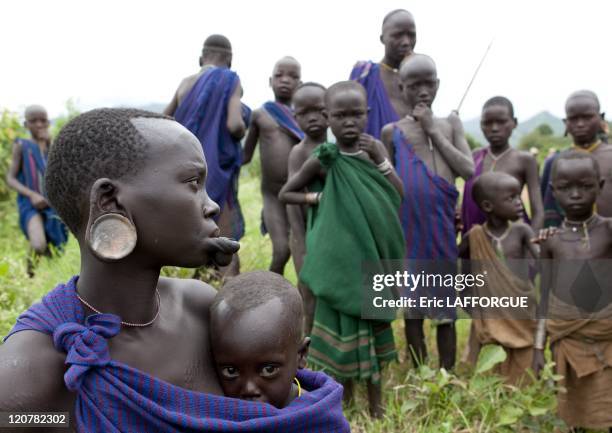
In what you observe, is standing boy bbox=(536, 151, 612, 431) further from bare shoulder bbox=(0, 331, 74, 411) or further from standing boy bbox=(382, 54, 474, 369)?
bare shoulder bbox=(0, 331, 74, 411)

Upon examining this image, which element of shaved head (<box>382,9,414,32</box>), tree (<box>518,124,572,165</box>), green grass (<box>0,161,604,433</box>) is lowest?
tree (<box>518,124,572,165</box>)

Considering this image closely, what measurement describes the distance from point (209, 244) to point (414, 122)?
9.70 feet

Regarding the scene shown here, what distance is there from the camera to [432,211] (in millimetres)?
3967

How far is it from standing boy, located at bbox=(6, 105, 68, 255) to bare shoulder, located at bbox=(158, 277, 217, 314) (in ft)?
18.5

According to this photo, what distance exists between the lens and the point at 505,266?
3863mm

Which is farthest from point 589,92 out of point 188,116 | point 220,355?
point 220,355

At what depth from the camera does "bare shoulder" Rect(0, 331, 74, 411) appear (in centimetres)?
115

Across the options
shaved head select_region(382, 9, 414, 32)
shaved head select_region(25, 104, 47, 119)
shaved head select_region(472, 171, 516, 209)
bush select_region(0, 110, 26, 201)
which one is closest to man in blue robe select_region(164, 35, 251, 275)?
shaved head select_region(382, 9, 414, 32)

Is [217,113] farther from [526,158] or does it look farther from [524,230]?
[524,230]

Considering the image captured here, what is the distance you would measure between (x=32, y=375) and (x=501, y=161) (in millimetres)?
3903

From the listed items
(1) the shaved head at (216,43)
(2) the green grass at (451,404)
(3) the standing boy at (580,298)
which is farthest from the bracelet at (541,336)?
(1) the shaved head at (216,43)

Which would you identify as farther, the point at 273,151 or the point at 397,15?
the point at 273,151

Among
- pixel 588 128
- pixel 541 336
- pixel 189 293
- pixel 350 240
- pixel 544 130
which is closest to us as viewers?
pixel 189 293

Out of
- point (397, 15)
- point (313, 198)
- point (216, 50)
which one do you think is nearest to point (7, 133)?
point (216, 50)
